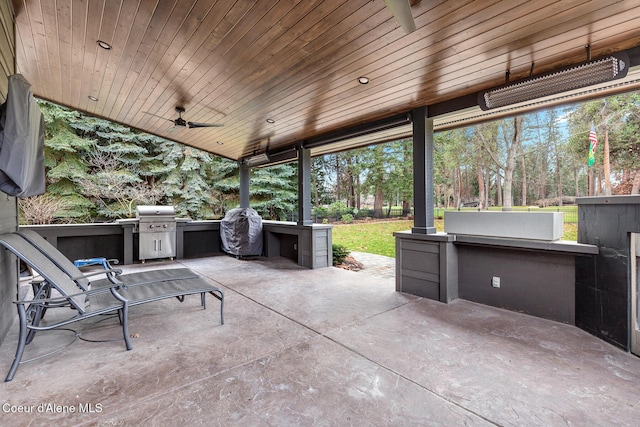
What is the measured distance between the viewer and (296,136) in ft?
18.3

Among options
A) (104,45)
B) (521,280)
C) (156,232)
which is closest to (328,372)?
(521,280)

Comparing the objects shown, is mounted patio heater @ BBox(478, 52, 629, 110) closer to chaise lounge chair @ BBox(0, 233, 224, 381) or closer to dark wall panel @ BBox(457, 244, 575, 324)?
dark wall panel @ BBox(457, 244, 575, 324)

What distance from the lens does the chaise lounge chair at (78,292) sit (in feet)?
6.81

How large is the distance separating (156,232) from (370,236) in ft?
21.8

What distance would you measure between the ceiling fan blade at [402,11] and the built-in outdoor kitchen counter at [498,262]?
2388 mm

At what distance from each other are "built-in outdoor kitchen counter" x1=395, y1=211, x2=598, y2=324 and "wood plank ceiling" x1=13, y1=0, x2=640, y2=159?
154 cm

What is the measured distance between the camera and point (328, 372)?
201 centimetres

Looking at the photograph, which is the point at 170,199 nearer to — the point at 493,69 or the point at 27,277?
the point at 27,277

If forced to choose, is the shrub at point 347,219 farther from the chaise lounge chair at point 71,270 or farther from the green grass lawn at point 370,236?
the chaise lounge chair at point 71,270

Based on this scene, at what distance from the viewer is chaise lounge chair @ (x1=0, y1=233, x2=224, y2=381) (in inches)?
81.7

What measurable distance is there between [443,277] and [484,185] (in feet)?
10.8

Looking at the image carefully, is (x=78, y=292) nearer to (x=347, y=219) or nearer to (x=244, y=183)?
(x=244, y=183)

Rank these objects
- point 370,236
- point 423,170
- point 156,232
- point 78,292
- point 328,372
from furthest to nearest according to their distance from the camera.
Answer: point 370,236
point 156,232
point 423,170
point 78,292
point 328,372

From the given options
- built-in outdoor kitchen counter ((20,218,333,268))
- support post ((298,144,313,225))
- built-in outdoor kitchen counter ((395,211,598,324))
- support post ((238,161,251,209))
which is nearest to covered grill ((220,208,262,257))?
built-in outdoor kitchen counter ((20,218,333,268))
